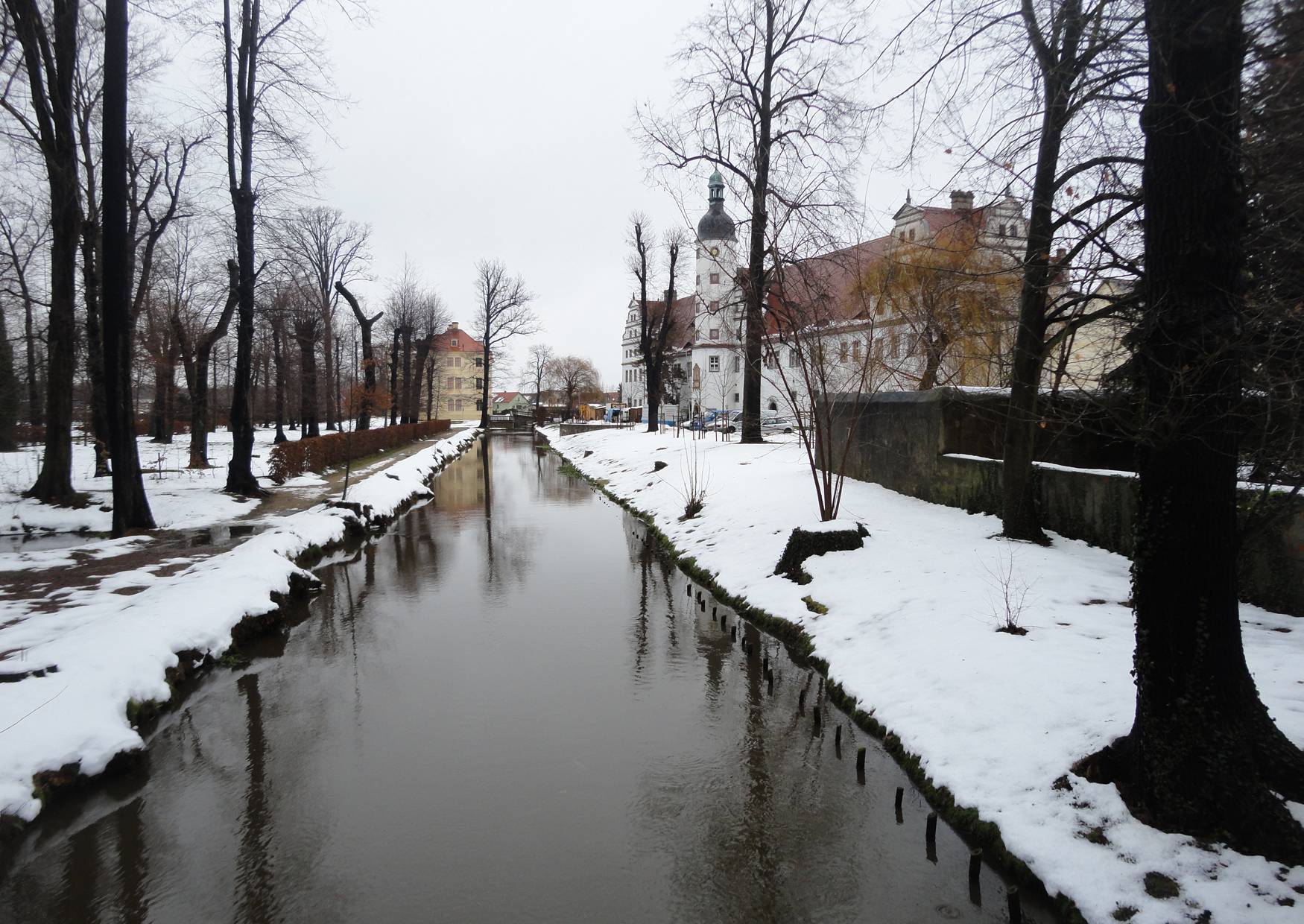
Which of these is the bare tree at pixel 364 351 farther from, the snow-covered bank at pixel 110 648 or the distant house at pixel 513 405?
the distant house at pixel 513 405

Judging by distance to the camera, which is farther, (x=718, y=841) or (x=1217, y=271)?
(x=718, y=841)

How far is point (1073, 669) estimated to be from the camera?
555 centimetres

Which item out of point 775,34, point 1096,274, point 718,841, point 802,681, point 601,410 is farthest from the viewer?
point 601,410

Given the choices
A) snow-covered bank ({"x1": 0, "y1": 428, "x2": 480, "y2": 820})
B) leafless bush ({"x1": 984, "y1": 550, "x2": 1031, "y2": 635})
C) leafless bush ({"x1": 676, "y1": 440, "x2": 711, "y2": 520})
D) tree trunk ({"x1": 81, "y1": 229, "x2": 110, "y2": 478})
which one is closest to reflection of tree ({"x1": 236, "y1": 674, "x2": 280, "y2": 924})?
snow-covered bank ({"x1": 0, "y1": 428, "x2": 480, "y2": 820})

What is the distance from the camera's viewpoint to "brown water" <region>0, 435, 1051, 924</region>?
13.3ft

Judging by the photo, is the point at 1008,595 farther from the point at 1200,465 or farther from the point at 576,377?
the point at 576,377

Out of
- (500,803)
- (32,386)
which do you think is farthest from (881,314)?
(32,386)

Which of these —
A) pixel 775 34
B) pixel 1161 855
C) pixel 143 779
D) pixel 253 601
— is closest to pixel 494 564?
pixel 253 601

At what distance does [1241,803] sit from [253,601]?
9.18 metres

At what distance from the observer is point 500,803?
503cm

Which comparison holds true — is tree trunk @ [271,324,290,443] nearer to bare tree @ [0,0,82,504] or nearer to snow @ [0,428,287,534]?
snow @ [0,428,287,534]

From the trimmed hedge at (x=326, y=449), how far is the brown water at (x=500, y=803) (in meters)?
13.8

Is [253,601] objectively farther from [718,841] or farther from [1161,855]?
[1161,855]

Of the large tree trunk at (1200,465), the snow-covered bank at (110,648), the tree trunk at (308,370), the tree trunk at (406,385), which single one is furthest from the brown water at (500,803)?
the tree trunk at (406,385)
